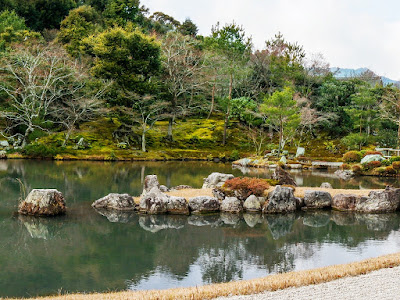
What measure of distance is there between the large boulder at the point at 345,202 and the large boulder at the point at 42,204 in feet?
36.7

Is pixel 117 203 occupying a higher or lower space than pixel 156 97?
lower

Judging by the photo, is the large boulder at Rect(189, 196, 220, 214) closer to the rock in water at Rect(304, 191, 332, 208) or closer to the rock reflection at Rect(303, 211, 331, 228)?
the rock reflection at Rect(303, 211, 331, 228)

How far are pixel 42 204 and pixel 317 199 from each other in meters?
11.0

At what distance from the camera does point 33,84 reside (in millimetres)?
34656

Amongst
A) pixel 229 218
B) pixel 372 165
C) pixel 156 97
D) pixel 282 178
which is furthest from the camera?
pixel 156 97

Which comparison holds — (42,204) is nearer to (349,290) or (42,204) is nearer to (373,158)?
(349,290)

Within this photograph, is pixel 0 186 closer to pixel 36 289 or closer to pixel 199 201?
pixel 199 201

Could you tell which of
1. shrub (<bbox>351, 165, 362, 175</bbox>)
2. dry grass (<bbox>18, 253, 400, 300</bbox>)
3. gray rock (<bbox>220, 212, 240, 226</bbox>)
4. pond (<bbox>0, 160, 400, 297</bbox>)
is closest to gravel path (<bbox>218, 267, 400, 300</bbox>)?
dry grass (<bbox>18, 253, 400, 300</bbox>)

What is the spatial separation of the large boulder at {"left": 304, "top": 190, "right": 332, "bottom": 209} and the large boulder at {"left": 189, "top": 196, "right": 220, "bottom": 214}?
161 inches

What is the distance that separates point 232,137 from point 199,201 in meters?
30.9

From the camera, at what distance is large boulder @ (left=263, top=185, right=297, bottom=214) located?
16.8m

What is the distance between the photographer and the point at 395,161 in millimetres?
32156

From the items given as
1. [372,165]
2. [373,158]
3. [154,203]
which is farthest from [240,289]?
[373,158]

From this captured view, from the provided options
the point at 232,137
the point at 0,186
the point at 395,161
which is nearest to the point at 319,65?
the point at 232,137
